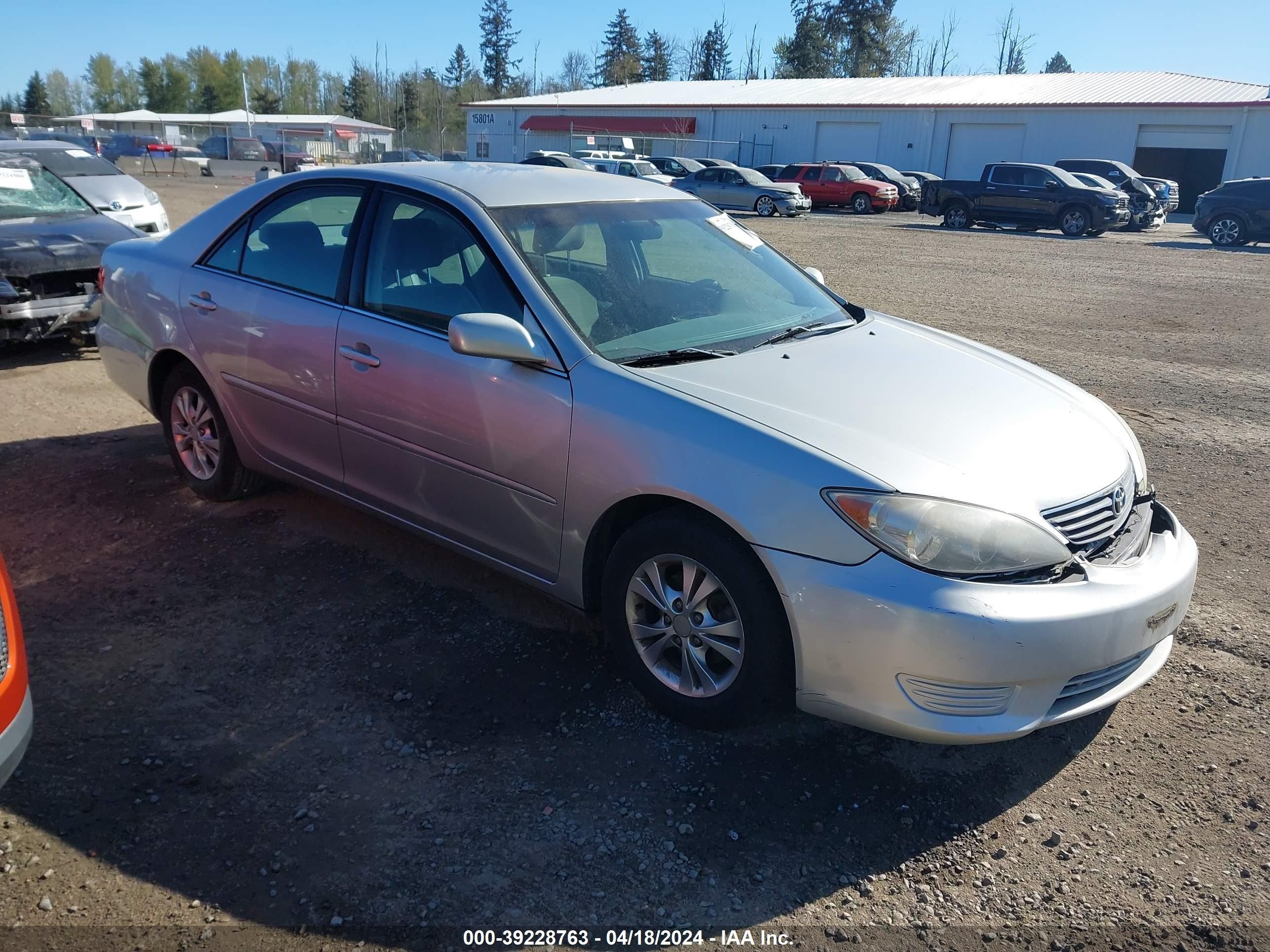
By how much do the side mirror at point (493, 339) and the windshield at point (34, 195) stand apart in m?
7.12

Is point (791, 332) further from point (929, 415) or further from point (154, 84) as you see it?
point (154, 84)

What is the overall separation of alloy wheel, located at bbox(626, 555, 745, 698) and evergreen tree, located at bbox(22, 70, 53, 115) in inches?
4731

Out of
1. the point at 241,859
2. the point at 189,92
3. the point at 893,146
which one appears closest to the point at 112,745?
the point at 241,859

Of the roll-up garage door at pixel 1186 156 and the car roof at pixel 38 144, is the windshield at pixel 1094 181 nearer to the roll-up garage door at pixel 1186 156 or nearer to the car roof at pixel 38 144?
the roll-up garage door at pixel 1186 156

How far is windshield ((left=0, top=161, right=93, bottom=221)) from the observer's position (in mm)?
8577

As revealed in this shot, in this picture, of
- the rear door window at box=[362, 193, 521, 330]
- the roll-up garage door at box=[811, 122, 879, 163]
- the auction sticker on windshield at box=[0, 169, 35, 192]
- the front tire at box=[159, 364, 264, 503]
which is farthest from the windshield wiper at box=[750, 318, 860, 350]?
the roll-up garage door at box=[811, 122, 879, 163]

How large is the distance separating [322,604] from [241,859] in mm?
1543

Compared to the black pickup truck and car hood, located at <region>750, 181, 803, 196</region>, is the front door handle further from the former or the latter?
car hood, located at <region>750, 181, 803, 196</region>

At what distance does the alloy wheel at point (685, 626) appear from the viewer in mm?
3041

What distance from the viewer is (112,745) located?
123 inches

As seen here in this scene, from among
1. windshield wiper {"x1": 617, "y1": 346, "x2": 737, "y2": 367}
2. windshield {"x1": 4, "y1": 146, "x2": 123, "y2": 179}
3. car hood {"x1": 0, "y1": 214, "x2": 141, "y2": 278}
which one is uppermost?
windshield {"x1": 4, "y1": 146, "x2": 123, "y2": 179}

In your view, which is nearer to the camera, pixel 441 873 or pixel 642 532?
pixel 441 873

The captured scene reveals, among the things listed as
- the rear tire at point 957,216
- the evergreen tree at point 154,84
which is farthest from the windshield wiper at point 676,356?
the evergreen tree at point 154,84

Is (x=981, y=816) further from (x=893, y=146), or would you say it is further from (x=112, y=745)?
(x=893, y=146)
